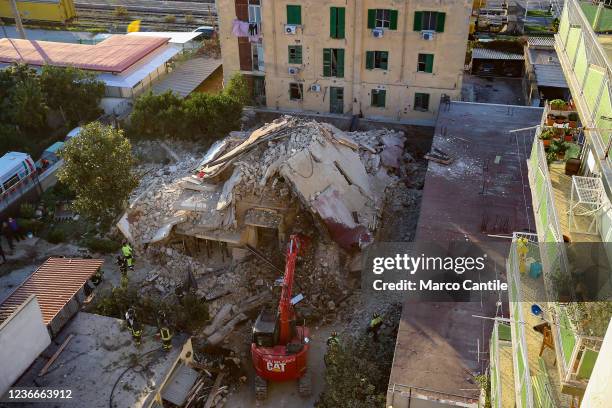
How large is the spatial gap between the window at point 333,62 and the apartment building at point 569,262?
1856cm

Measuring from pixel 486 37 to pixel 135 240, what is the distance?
114ft

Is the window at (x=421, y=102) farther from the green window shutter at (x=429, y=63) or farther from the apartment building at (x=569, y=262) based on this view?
the apartment building at (x=569, y=262)

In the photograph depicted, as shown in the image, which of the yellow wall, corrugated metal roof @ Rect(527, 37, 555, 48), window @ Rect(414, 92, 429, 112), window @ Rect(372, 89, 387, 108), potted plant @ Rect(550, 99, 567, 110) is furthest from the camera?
the yellow wall

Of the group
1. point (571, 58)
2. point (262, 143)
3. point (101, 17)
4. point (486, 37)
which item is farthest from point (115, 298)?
point (101, 17)

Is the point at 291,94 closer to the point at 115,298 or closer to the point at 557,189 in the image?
the point at 115,298

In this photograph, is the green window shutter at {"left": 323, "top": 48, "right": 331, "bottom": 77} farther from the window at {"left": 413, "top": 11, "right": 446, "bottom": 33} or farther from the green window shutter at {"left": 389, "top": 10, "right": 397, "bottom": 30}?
the window at {"left": 413, "top": 11, "right": 446, "bottom": 33}

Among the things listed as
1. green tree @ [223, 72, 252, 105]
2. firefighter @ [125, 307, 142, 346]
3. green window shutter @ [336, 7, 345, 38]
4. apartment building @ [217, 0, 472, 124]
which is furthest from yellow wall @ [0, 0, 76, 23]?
firefighter @ [125, 307, 142, 346]

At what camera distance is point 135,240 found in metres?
23.3

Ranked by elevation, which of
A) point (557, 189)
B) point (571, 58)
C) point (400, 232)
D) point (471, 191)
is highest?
point (571, 58)

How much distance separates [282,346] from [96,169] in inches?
432

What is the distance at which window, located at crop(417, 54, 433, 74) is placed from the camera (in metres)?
30.7

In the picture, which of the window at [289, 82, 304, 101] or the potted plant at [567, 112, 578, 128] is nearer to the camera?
the potted plant at [567, 112, 578, 128]

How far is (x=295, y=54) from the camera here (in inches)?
1271

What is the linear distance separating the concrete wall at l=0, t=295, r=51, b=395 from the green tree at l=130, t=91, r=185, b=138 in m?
→ 16.9
